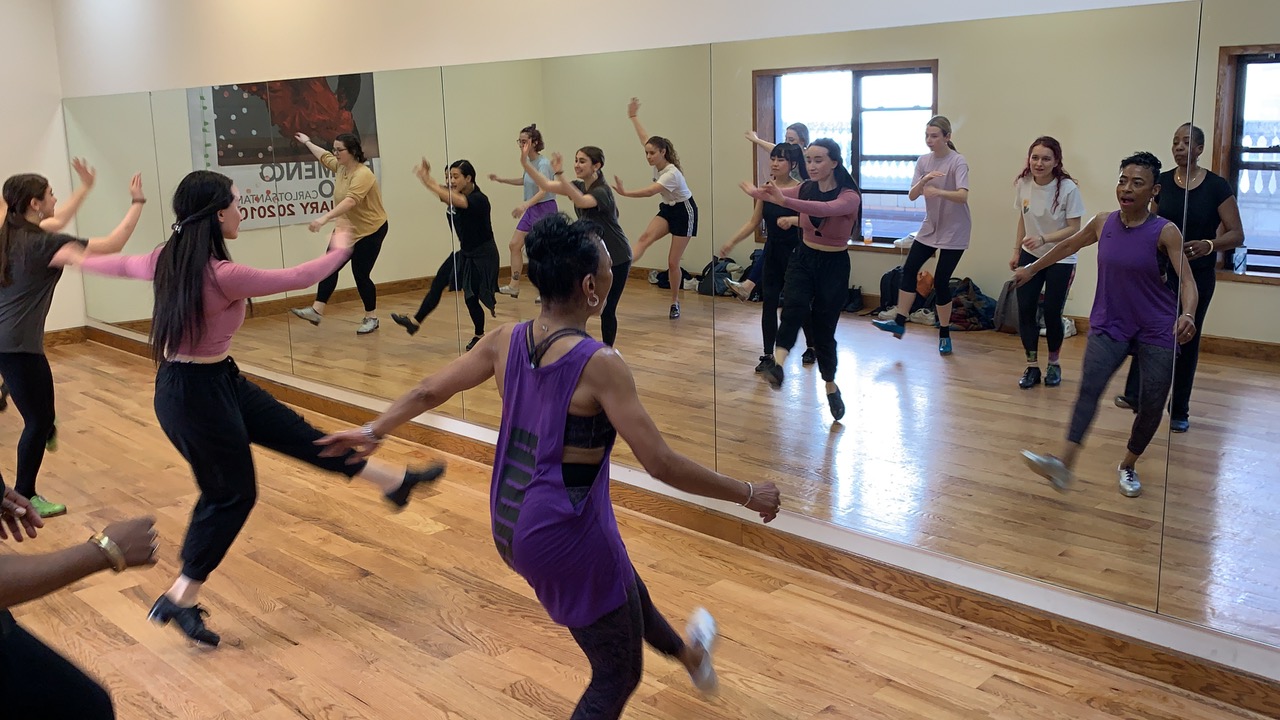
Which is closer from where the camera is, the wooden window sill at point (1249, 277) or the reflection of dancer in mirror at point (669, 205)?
the wooden window sill at point (1249, 277)

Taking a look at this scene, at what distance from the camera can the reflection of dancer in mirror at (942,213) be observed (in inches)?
132

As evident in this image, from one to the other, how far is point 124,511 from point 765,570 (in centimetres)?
292

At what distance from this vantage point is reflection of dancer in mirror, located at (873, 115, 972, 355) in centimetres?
336

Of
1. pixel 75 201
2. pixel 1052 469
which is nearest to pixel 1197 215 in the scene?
pixel 1052 469

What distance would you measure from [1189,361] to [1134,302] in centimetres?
22

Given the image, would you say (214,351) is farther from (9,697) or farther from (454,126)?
(454,126)

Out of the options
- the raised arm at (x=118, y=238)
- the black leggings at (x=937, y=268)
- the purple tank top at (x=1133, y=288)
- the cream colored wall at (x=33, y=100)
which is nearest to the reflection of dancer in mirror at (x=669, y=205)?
the black leggings at (x=937, y=268)

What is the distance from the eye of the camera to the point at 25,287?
4.37m

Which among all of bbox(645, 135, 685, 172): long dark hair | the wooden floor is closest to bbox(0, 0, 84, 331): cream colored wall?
the wooden floor

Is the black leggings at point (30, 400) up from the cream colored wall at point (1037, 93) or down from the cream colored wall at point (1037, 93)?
down

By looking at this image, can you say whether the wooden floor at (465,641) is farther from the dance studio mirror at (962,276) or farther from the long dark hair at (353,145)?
the long dark hair at (353,145)

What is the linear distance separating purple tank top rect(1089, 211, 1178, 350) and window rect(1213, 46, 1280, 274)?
216mm

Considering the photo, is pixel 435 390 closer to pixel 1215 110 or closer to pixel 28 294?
pixel 1215 110

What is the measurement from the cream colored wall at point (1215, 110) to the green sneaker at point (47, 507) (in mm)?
4574
